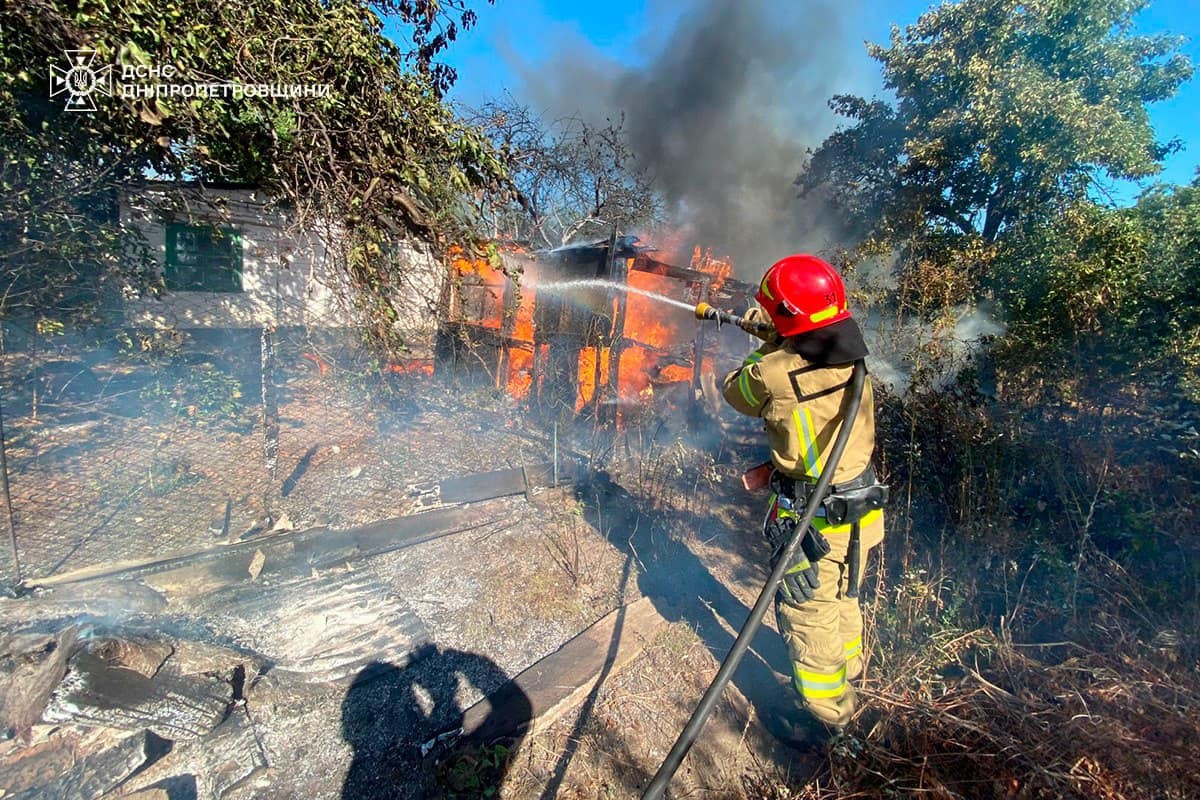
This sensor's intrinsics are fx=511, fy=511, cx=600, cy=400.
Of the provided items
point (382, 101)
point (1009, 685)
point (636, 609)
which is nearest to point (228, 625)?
point (636, 609)

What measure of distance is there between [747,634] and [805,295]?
145 cm

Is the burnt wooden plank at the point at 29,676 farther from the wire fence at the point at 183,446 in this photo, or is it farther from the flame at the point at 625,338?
the flame at the point at 625,338

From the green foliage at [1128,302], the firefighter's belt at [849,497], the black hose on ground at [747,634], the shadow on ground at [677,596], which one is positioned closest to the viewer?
the black hose on ground at [747,634]

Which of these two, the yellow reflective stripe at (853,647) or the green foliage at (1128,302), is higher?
the green foliage at (1128,302)

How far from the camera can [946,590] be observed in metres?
3.23

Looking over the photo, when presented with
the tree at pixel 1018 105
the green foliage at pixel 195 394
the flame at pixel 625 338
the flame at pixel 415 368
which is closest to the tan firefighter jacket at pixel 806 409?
the flame at pixel 625 338

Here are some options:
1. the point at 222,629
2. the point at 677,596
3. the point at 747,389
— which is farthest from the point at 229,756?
the point at 747,389

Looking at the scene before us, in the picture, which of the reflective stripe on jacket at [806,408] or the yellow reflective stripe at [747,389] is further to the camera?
the yellow reflective stripe at [747,389]

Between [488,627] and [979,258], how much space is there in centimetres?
852

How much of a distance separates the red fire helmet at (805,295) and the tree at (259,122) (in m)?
2.50

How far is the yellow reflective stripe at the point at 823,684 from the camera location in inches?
94.7

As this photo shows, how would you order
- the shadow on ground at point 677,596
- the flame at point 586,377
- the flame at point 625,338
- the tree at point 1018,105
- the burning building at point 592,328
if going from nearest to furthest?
the shadow on ground at point 677,596, the burning building at point 592,328, the flame at point 625,338, the flame at point 586,377, the tree at point 1018,105

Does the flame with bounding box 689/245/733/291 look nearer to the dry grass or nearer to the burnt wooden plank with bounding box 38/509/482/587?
the burnt wooden plank with bounding box 38/509/482/587

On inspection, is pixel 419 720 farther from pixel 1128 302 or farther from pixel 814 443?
pixel 1128 302
